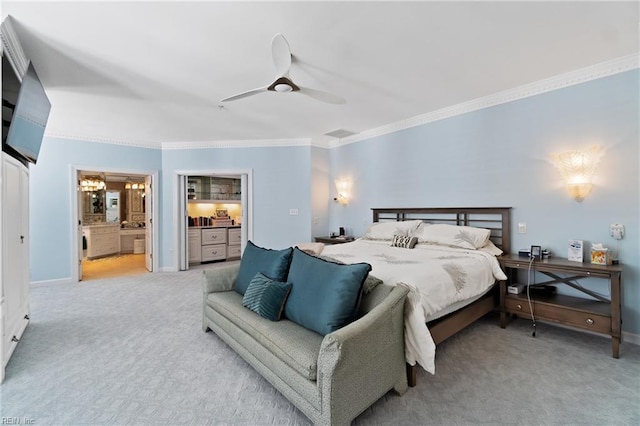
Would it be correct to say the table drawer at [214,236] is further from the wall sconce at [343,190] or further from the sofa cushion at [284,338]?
the sofa cushion at [284,338]

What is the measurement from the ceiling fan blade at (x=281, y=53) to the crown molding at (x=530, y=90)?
260 centimetres

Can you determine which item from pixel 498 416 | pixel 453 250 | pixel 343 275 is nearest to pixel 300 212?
pixel 453 250

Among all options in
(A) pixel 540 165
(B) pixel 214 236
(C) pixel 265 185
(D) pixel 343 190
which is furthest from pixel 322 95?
(B) pixel 214 236

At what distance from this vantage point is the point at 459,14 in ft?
7.02

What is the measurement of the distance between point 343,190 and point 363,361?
13.8 feet

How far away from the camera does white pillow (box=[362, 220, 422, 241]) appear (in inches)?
162

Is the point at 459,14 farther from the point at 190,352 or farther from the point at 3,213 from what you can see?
the point at 3,213

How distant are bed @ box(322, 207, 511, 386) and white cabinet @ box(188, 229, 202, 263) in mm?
4358

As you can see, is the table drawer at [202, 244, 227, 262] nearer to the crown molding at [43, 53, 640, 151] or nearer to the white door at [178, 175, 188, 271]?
the white door at [178, 175, 188, 271]

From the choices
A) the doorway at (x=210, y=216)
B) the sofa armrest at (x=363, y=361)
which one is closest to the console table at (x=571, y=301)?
the sofa armrest at (x=363, y=361)

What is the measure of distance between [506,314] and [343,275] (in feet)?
7.59

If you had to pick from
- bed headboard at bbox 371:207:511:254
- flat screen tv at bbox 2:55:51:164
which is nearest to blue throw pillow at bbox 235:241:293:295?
flat screen tv at bbox 2:55:51:164

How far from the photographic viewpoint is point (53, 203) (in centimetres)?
496

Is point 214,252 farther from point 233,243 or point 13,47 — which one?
point 13,47
